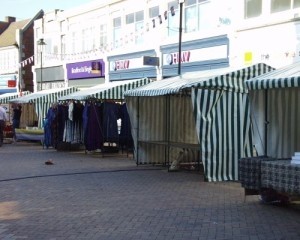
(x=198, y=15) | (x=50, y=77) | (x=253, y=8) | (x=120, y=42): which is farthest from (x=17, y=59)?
(x=253, y=8)

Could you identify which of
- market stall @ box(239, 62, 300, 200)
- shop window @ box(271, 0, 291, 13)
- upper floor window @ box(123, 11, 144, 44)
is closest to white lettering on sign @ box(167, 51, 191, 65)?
upper floor window @ box(123, 11, 144, 44)

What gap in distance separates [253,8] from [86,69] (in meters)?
13.9

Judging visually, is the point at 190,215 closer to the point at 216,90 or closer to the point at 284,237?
the point at 284,237

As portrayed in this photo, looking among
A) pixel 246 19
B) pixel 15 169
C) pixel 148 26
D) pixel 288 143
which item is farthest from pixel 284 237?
pixel 148 26

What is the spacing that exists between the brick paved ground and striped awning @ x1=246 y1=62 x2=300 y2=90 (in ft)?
6.24

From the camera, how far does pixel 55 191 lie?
9438mm

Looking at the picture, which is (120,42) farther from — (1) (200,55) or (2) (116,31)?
(1) (200,55)

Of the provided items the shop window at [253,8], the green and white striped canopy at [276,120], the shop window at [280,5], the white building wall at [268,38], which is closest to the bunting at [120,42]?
the shop window at [253,8]

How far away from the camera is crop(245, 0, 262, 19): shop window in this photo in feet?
62.7

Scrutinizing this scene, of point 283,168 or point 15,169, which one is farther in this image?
point 15,169

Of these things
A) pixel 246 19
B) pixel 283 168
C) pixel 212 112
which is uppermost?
pixel 246 19

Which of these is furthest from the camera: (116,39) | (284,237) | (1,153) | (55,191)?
(116,39)

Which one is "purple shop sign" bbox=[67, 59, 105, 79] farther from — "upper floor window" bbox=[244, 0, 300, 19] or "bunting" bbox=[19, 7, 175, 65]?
"upper floor window" bbox=[244, 0, 300, 19]

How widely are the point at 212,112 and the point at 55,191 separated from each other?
3.56 metres
